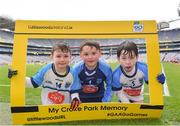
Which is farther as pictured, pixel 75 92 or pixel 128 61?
pixel 128 61

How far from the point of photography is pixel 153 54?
17.5 feet

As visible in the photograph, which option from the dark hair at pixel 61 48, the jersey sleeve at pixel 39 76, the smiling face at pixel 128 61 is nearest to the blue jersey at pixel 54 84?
the jersey sleeve at pixel 39 76

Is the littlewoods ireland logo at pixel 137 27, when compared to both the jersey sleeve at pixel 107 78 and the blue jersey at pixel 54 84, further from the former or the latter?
the blue jersey at pixel 54 84

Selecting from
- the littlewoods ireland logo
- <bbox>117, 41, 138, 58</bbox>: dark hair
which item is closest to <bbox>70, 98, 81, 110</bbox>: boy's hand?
<bbox>117, 41, 138, 58</bbox>: dark hair

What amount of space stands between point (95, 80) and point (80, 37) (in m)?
0.61

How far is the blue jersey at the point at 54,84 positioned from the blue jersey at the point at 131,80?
1.83ft

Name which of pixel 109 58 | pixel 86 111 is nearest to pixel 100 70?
pixel 109 58

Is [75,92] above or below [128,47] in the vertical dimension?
below

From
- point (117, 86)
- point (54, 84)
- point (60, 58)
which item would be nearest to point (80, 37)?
point (60, 58)

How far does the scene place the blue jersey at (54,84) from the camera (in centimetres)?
524

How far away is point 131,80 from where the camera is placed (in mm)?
5336

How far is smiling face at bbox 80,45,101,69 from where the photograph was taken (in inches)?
208

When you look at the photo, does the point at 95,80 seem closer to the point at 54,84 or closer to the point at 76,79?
the point at 76,79

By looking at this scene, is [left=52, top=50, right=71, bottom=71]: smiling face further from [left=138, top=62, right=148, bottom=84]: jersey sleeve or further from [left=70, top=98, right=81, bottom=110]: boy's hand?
[left=138, top=62, right=148, bottom=84]: jersey sleeve
